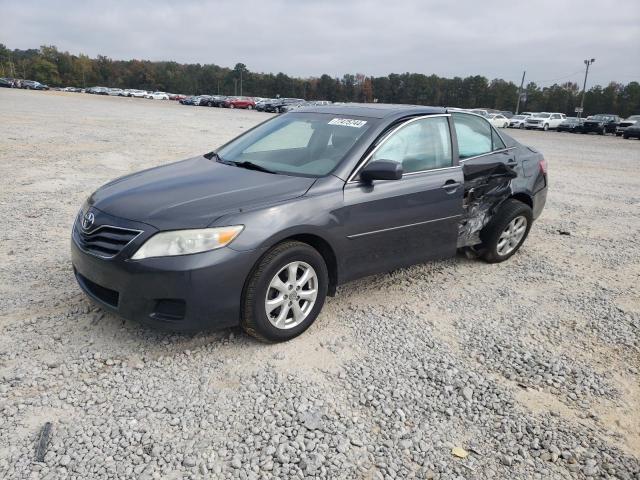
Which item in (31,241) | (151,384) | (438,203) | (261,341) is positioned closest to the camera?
(151,384)

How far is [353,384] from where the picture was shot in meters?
3.10

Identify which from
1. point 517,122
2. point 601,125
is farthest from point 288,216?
point 517,122

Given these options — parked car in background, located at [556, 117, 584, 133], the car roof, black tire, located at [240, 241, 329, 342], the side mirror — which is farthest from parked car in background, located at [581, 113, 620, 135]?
black tire, located at [240, 241, 329, 342]

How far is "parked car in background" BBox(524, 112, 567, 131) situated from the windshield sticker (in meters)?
40.9

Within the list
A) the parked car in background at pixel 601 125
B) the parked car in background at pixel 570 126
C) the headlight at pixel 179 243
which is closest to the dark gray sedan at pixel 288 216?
the headlight at pixel 179 243

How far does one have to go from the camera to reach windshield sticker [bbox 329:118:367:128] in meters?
4.12

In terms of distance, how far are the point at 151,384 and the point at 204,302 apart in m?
0.58

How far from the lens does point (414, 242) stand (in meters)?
4.17

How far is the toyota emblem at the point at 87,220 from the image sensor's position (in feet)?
11.0

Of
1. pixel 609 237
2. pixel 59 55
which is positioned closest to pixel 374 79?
pixel 59 55

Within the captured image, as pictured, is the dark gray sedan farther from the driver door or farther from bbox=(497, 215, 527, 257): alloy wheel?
bbox=(497, 215, 527, 257): alloy wheel

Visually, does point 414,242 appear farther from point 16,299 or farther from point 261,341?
point 16,299

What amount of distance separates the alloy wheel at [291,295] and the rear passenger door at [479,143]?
200 cm

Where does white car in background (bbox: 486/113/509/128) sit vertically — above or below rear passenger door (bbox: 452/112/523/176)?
above
